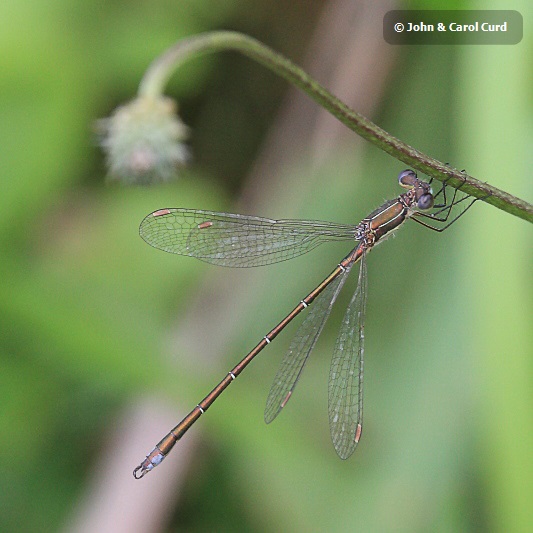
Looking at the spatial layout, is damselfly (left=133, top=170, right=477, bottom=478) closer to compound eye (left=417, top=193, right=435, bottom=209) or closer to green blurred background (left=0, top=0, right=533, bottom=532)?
compound eye (left=417, top=193, right=435, bottom=209)

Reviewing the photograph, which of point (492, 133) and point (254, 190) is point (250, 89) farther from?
point (492, 133)

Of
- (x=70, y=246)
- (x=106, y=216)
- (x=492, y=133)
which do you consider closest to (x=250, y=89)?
(x=106, y=216)

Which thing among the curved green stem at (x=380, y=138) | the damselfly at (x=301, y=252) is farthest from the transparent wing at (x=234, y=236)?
the curved green stem at (x=380, y=138)

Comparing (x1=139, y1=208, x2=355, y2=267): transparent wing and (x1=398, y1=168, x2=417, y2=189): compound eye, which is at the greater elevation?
(x1=398, y1=168, x2=417, y2=189): compound eye

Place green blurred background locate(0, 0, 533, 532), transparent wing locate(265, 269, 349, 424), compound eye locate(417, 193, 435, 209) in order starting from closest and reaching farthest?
compound eye locate(417, 193, 435, 209), transparent wing locate(265, 269, 349, 424), green blurred background locate(0, 0, 533, 532)

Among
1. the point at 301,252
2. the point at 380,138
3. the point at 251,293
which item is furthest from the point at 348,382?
the point at 380,138

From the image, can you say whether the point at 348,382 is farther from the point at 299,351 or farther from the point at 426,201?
the point at 426,201

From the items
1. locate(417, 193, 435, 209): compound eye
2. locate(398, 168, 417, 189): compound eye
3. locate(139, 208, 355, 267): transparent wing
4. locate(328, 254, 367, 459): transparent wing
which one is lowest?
locate(328, 254, 367, 459): transparent wing

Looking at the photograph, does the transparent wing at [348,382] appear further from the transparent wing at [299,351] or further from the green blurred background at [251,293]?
the green blurred background at [251,293]

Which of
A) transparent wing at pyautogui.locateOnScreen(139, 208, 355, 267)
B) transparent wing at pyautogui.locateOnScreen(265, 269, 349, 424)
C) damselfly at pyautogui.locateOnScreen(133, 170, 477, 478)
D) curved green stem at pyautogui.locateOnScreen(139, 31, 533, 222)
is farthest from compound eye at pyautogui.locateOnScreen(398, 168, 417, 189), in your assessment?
curved green stem at pyautogui.locateOnScreen(139, 31, 533, 222)
